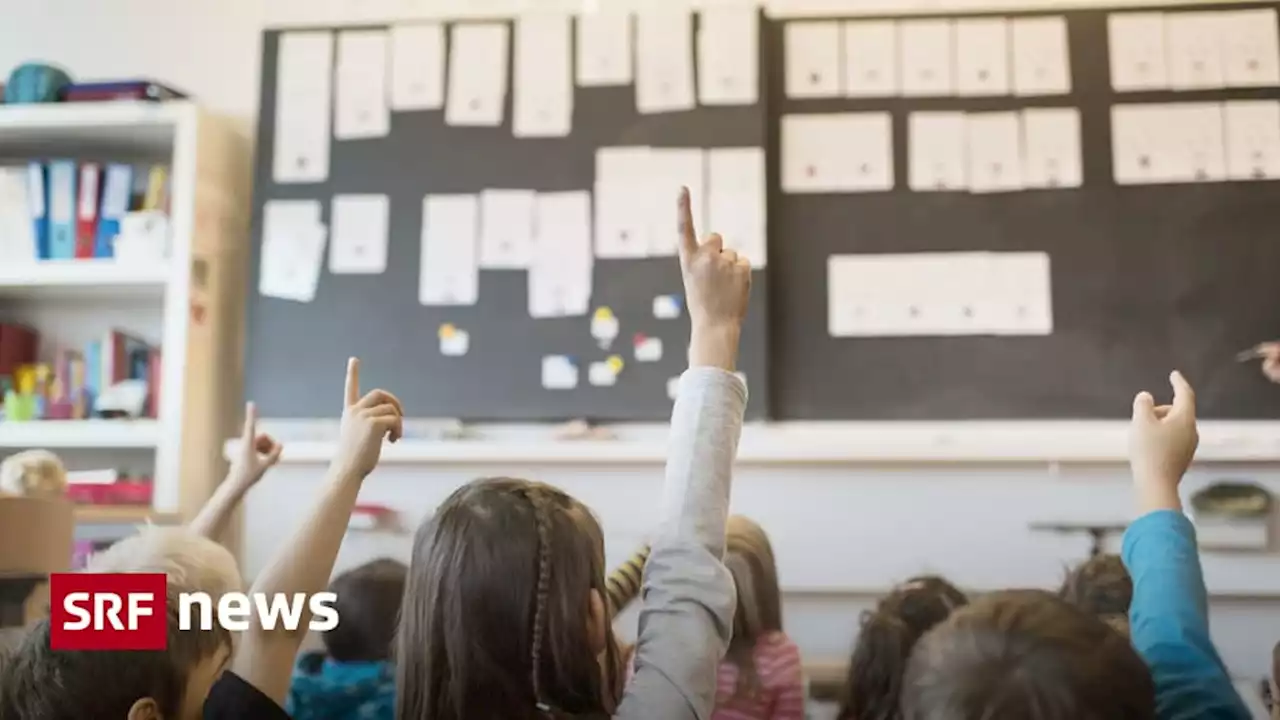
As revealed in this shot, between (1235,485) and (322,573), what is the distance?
207 cm

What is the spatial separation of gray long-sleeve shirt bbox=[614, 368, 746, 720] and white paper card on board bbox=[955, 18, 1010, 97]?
6.56ft

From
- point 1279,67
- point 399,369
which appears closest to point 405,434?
point 399,369

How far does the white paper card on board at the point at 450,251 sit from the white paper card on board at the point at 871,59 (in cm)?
97

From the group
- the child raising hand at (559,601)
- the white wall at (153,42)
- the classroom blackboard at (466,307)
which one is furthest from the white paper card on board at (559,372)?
the child raising hand at (559,601)

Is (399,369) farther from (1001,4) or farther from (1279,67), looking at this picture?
(1279,67)

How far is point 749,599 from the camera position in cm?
157

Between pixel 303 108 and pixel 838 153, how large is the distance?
135 cm

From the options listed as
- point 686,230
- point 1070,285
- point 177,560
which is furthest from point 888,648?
point 1070,285

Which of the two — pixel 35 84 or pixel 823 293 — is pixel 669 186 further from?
pixel 35 84

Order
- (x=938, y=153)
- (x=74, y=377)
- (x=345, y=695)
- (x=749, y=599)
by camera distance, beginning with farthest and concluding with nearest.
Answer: (x=74, y=377), (x=938, y=153), (x=749, y=599), (x=345, y=695)

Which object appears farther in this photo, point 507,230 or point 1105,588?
point 507,230

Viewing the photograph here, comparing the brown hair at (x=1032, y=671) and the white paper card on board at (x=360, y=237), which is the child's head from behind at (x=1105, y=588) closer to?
the brown hair at (x=1032, y=671)

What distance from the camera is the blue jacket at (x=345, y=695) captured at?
124 cm

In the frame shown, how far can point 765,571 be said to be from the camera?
165 centimetres
